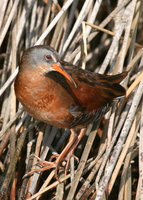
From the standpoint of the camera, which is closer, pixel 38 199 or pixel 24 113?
pixel 38 199

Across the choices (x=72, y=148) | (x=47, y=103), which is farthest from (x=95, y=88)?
(x=72, y=148)

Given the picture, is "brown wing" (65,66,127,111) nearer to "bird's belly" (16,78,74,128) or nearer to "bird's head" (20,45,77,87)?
"bird's belly" (16,78,74,128)

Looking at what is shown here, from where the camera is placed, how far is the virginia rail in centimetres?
220

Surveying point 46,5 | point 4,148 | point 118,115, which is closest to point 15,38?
point 46,5

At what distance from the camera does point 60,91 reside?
2.40 m

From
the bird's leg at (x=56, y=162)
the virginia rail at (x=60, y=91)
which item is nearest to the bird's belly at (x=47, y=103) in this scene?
the virginia rail at (x=60, y=91)

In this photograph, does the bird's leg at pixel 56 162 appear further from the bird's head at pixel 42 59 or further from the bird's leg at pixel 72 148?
the bird's head at pixel 42 59

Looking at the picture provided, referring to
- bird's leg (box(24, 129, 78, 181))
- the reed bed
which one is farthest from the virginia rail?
the reed bed

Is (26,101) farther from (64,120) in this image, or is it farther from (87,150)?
(87,150)

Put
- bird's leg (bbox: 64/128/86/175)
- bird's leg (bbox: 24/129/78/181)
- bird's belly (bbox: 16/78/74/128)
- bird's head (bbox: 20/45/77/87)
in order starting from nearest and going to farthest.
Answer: bird's head (bbox: 20/45/77/87) → bird's belly (bbox: 16/78/74/128) → bird's leg (bbox: 24/129/78/181) → bird's leg (bbox: 64/128/86/175)

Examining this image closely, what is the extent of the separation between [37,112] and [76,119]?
43 cm

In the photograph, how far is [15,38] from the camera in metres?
2.84

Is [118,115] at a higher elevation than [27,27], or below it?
below

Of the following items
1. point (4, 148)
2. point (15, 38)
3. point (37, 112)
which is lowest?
point (4, 148)
